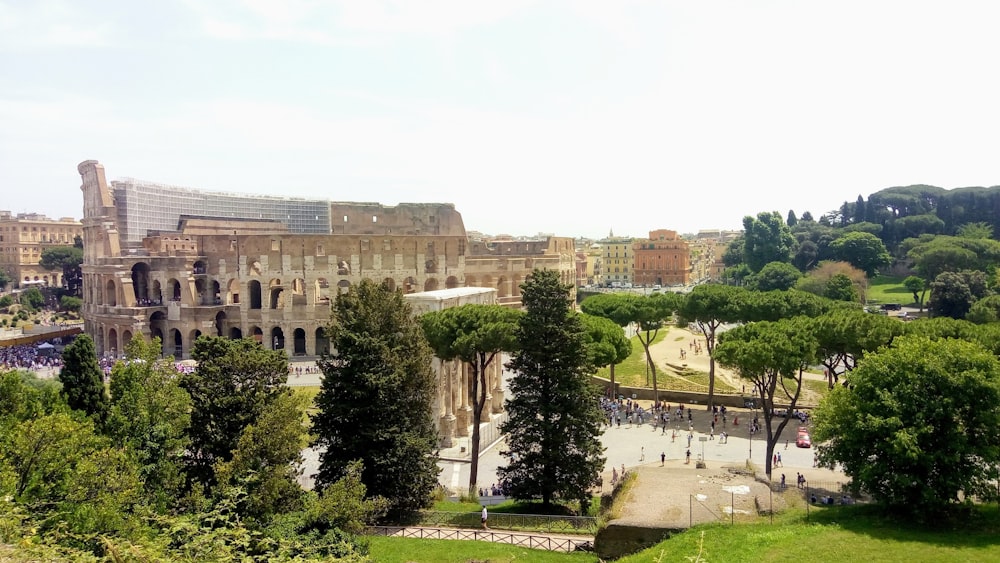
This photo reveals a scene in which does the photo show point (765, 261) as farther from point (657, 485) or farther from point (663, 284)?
point (657, 485)

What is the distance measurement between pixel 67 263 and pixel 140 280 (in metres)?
35.8

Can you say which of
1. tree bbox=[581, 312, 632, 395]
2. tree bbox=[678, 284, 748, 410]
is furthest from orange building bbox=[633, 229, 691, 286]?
tree bbox=[581, 312, 632, 395]

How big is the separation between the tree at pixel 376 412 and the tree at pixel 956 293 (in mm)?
47982

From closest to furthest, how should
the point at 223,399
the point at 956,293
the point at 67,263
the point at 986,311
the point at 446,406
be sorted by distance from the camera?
the point at 223,399 → the point at 446,406 → the point at 986,311 → the point at 956,293 → the point at 67,263

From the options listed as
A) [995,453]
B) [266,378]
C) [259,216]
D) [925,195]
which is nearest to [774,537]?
[995,453]

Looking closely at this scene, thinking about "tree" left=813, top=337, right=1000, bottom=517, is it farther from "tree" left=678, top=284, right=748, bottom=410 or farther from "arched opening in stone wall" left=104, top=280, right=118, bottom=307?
"arched opening in stone wall" left=104, top=280, right=118, bottom=307

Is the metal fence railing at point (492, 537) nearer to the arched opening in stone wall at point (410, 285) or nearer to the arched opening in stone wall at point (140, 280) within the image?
the arched opening in stone wall at point (410, 285)

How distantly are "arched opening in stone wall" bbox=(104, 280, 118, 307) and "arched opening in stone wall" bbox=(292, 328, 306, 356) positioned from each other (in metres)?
13.6

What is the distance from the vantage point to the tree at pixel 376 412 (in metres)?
16.6

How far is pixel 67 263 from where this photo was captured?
252 ft

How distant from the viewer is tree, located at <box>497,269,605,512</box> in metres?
17.0

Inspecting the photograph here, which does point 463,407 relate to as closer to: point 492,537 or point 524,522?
point 524,522

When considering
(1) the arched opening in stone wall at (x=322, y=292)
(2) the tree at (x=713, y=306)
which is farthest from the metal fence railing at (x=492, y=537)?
(1) the arched opening in stone wall at (x=322, y=292)

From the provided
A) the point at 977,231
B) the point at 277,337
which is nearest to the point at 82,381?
the point at 277,337
